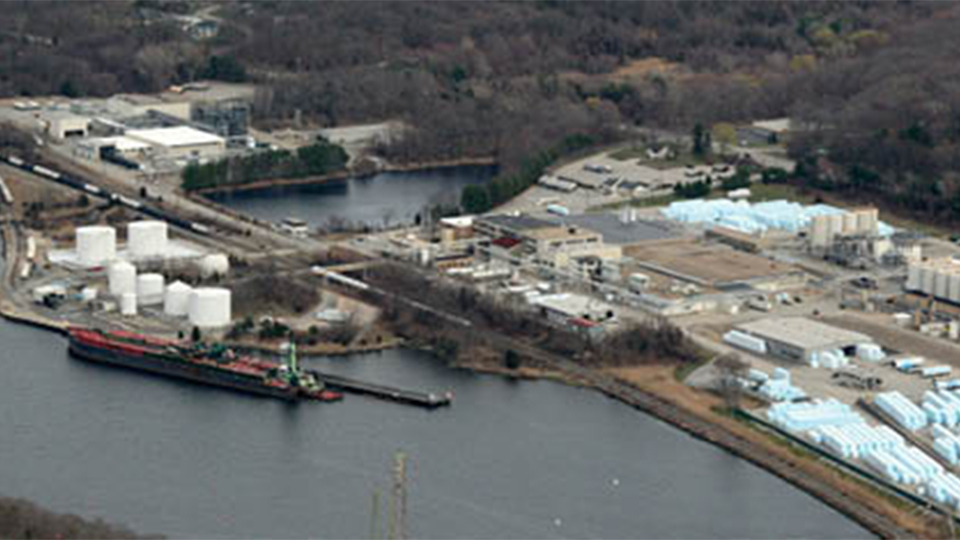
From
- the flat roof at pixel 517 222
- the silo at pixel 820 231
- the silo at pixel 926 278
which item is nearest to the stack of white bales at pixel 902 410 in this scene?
the silo at pixel 926 278

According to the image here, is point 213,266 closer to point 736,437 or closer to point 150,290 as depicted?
point 150,290

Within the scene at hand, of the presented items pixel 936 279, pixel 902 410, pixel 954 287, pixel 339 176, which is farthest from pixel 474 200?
pixel 902 410

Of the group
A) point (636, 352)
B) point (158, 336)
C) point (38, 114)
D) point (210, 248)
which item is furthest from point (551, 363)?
point (38, 114)

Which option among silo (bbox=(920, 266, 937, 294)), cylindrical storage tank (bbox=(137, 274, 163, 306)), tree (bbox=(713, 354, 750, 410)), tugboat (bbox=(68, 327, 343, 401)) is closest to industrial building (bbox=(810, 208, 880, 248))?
silo (bbox=(920, 266, 937, 294))

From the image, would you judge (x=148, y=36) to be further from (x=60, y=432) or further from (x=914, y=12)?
(x=60, y=432)

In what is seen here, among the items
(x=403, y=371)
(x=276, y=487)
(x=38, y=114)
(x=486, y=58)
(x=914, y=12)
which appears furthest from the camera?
(x=914, y=12)
